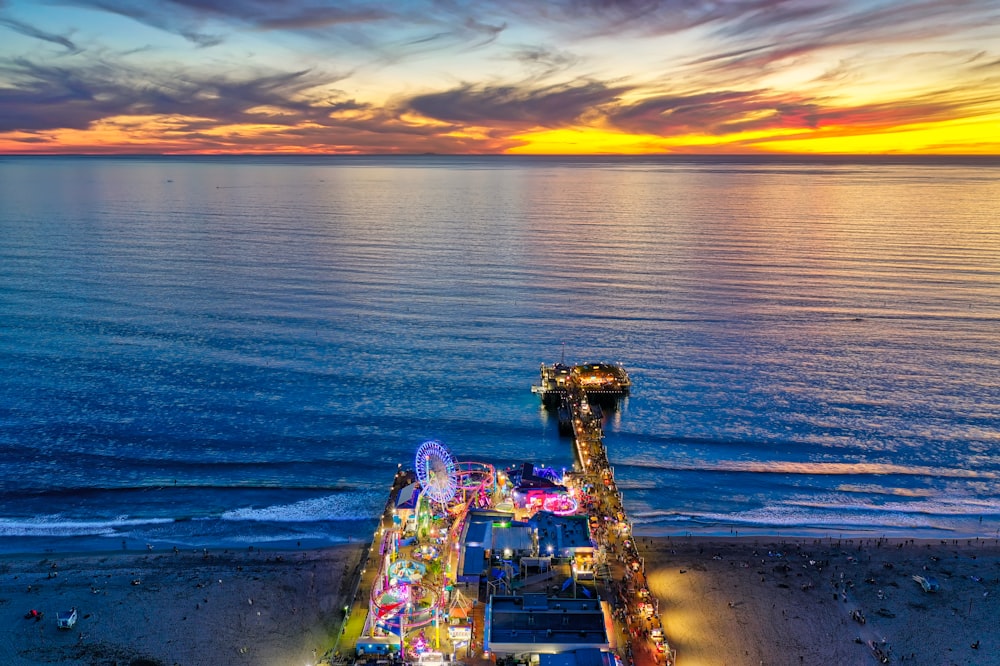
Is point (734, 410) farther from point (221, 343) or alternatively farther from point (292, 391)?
point (221, 343)

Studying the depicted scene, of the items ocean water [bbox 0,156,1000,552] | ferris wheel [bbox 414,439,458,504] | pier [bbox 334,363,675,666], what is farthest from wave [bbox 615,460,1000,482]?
ferris wheel [bbox 414,439,458,504]

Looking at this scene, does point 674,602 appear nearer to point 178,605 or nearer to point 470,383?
point 178,605

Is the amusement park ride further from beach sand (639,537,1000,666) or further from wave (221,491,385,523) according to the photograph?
beach sand (639,537,1000,666)

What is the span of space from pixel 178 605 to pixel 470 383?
4121 centimetres

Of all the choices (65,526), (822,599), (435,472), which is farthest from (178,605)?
(822,599)

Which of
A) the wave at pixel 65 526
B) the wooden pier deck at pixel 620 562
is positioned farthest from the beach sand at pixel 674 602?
the wave at pixel 65 526

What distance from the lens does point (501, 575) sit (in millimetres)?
45031

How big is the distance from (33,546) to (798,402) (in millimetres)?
76756

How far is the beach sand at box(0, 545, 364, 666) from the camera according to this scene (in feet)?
136

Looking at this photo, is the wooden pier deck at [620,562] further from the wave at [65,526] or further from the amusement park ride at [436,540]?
the wave at [65,526]

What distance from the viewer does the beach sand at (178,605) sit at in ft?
136

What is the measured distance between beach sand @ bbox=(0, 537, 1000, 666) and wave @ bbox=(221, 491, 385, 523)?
466 cm

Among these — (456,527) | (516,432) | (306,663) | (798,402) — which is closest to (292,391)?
(516,432)

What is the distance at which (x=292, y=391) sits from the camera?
77.2 meters
